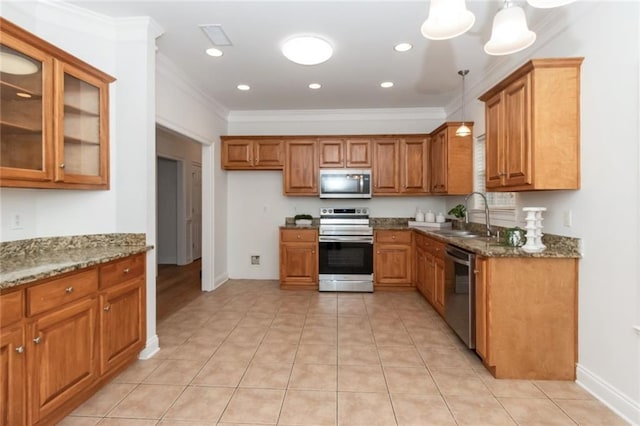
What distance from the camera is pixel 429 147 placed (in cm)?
483

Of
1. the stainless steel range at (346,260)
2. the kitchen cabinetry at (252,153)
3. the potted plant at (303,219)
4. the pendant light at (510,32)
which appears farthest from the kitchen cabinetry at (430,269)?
the kitchen cabinetry at (252,153)

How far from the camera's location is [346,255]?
4.65 metres

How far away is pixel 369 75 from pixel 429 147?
164 centimetres

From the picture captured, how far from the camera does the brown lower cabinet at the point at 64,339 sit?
1548 millimetres

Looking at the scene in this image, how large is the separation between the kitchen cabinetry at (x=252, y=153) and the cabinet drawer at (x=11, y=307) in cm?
364

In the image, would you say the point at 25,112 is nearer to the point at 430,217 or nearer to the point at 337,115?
the point at 337,115

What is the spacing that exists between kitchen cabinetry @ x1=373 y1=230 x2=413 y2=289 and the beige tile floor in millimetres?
1093

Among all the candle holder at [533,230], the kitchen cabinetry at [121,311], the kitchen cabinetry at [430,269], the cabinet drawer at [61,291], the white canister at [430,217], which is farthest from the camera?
the white canister at [430,217]

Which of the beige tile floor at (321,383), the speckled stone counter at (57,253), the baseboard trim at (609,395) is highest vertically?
the speckled stone counter at (57,253)

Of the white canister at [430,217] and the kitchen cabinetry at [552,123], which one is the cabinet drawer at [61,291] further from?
the white canister at [430,217]

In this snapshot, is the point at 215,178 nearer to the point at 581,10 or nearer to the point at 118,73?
the point at 118,73

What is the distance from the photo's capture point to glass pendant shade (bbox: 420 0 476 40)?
156 centimetres

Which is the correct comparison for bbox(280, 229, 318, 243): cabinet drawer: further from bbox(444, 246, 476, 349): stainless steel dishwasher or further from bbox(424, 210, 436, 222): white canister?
bbox(444, 246, 476, 349): stainless steel dishwasher

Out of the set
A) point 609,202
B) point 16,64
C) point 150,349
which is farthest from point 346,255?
point 16,64
